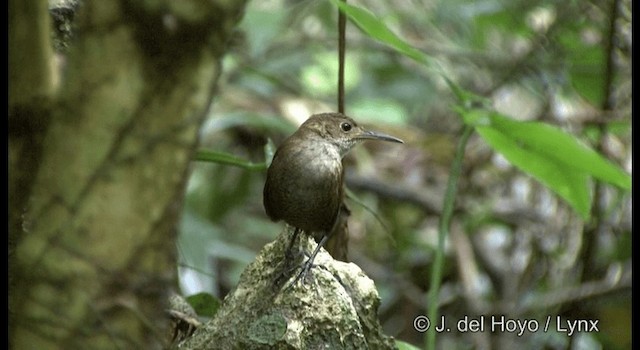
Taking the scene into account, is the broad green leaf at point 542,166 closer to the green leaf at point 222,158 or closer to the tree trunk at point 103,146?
the green leaf at point 222,158

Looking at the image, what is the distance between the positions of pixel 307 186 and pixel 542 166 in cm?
61

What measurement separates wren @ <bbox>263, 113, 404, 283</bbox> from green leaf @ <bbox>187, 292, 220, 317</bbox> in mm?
267

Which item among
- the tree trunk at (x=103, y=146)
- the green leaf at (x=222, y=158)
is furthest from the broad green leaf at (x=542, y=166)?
the tree trunk at (x=103, y=146)

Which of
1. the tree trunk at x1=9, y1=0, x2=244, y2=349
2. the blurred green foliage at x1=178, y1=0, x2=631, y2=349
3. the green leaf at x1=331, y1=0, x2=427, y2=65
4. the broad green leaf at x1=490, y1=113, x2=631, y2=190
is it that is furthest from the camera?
the blurred green foliage at x1=178, y1=0, x2=631, y2=349

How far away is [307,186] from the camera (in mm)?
2418

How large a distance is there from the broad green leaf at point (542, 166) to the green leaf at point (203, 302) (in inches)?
31.4

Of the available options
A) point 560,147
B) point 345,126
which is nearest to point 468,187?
point 345,126

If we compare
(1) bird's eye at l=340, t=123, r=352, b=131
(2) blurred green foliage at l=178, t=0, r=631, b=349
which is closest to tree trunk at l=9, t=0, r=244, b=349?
(1) bird's eye at l=340, t=123, r=352, b=131

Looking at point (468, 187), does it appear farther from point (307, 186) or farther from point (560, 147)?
point (307, 186)

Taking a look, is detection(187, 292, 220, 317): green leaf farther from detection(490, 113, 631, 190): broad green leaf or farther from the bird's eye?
detection(490, 113, 631, 190): broad green leaf

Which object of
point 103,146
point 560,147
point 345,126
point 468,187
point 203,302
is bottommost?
point 103,146

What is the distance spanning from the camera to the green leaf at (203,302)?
8.32 ft

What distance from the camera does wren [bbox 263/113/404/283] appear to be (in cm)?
235

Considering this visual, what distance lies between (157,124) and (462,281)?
350cm
